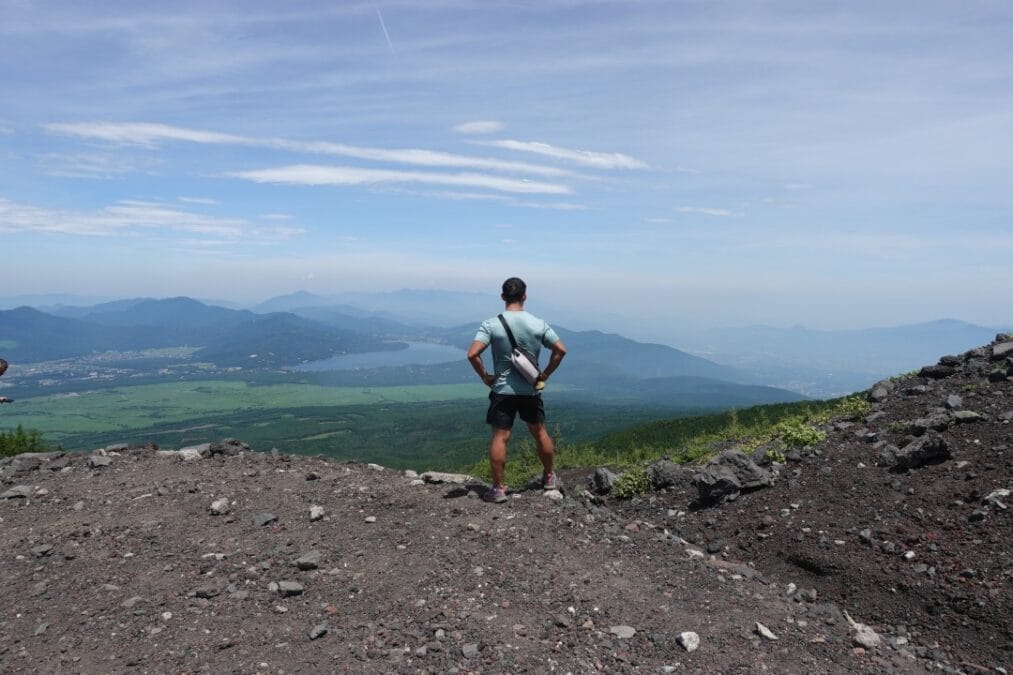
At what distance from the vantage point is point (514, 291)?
8.33 meters

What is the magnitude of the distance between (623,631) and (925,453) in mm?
5964

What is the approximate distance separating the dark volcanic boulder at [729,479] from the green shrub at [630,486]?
36.4 inches

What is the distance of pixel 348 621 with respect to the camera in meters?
5.79

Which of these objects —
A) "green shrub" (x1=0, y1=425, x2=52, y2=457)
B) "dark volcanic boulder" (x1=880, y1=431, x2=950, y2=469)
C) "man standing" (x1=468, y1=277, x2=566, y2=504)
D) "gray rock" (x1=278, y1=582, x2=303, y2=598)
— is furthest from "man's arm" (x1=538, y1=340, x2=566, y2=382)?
"green shrub" (x1=0, y1=425, x2=52, y2=457)

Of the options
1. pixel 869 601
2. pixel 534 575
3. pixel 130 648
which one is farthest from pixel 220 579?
pixel 869 601

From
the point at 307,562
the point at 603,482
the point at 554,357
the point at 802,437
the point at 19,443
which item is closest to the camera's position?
the point at 307,562

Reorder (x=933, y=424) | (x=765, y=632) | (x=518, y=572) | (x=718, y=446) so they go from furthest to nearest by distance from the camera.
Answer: (x=718, y=446) < (x=933, y=424) < (x=518, y=572) < (x=765, y=632)

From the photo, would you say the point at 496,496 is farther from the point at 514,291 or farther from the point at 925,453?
the point at 925,453

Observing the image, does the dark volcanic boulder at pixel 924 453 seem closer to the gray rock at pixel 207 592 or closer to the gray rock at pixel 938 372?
the gray rock at pixel 938 372

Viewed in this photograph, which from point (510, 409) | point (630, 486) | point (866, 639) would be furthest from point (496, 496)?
point (866, 639)

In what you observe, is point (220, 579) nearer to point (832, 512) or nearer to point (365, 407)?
point (832, 512)

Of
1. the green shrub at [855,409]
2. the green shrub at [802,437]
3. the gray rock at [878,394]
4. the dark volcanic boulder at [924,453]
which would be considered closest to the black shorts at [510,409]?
the green shrub at [802,437]

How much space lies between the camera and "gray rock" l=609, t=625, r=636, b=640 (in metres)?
5.52

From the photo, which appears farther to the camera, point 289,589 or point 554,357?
point 554,357
